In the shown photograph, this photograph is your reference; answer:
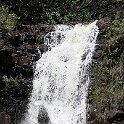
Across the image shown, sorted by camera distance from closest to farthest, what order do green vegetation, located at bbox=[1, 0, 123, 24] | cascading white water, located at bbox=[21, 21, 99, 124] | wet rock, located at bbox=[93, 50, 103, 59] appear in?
1. cascading white water, located at bbox=[21, 21, 99, 124]
2. wet rock, located at bbox=[93, 50, 103, 59]
3. green vegetation, located at bbox=[1, 0, 123, 24]

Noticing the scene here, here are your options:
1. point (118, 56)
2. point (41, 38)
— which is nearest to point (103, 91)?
point (118, 56)

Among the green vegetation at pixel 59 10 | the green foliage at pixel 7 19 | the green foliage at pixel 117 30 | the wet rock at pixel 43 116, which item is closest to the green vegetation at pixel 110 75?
the green foliage at pixel 117 30

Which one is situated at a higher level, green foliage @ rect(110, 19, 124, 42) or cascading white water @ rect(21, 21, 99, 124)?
green foliage @ rect(110, 19, 124, 42)

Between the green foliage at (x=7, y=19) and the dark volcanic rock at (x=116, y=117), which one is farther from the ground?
the green foliage at (x=7, y=19)

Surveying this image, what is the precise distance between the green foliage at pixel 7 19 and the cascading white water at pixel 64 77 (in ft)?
Result: 5.84

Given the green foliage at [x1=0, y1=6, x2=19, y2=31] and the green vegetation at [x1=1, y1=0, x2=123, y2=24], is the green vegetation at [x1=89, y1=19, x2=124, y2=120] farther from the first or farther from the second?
the green foliage at [x1=0, y1=6, x2=19, y2=31]

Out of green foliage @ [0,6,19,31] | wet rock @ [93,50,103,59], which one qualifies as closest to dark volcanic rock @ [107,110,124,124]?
wet rock @ [93,50,103,59]

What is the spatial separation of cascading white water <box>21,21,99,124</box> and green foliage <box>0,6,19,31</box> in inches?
70.1

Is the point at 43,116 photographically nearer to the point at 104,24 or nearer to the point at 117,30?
the point at 117,30

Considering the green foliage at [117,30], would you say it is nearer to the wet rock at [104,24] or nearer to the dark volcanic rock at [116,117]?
the wet rock at [104,24]

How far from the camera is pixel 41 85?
1778 centimetres

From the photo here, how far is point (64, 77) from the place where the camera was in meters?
17.3

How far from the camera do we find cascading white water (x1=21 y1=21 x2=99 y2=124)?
16.4 m

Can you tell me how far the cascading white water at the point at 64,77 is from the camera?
647 inches
